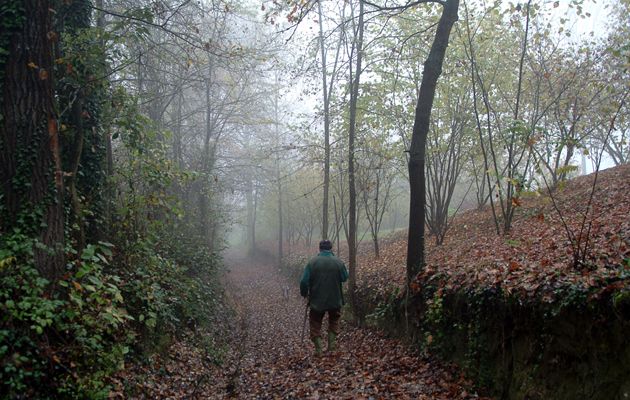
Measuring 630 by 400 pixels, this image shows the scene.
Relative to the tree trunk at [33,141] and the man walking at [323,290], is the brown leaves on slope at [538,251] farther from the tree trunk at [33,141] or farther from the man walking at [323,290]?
the tree trunk at [33,141]

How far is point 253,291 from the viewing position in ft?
83.6

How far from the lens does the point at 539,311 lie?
509 centimetres

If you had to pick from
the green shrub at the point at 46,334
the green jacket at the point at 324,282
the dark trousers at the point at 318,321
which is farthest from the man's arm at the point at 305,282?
the green shrub at the point at 46,334

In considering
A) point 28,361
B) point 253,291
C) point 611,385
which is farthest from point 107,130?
point 253,291

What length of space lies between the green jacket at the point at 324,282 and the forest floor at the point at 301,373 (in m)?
1.05

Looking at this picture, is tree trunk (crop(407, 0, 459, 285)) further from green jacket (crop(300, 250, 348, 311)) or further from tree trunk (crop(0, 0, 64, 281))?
tree trunk (crop(0, 0, 64, 281))

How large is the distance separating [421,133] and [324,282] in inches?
141

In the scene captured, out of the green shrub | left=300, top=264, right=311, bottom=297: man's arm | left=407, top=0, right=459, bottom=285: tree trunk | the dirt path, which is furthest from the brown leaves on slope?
the green shrub

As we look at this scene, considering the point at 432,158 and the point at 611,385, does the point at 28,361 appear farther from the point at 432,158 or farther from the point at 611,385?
the point at 432,158

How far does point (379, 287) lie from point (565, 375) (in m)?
6.79

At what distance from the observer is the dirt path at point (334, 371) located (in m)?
6.34

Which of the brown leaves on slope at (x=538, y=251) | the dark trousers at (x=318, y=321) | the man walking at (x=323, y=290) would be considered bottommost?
the dark trousers at (x=318, y=321)

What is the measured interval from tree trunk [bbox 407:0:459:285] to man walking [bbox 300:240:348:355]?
5.00 feet

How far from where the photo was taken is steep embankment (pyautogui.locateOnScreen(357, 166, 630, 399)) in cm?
430
